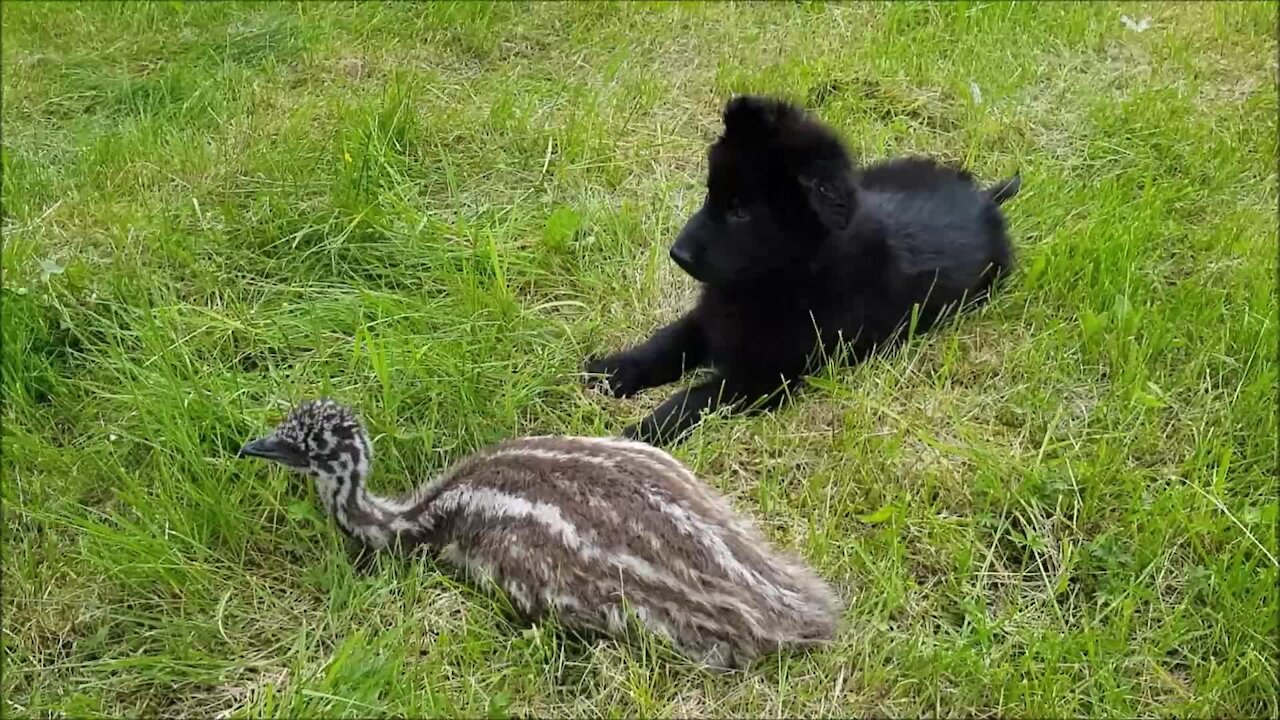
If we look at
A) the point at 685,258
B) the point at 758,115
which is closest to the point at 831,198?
the point at 758,115

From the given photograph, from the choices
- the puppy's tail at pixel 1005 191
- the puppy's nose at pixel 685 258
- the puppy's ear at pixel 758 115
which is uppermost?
the puppy's ear at pixel 758 115

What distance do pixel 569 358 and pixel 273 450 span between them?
109 centimetres

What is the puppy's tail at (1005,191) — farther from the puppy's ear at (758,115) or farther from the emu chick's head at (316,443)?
the emu chick's head at (316,443)

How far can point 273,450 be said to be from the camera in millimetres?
2846

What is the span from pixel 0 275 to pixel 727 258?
248 centimetres

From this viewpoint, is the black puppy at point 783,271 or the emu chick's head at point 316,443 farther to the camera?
the black puppy at point 783,271

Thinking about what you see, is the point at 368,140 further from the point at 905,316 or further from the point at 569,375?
the point at 905,316

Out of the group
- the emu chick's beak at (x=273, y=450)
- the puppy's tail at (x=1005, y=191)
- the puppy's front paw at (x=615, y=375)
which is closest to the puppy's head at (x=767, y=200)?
the puppy's front paw at (x=615, y=375)

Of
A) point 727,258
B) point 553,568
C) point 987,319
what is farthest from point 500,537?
point 987,319

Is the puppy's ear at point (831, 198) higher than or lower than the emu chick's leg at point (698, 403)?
higher

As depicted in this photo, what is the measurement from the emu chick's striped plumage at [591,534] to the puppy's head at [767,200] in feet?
2.69

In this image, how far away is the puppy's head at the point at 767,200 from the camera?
3338 mm

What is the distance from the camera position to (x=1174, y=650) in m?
2.61

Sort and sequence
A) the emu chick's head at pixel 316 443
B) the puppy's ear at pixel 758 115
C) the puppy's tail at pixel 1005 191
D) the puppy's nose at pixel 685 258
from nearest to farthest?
the emu chick's head at pixel 316 443 < the puppy's ear at pixel 758 115 < the puppy's nose at pixel 685 258 < the puppy's tail at pixel 1005 191
